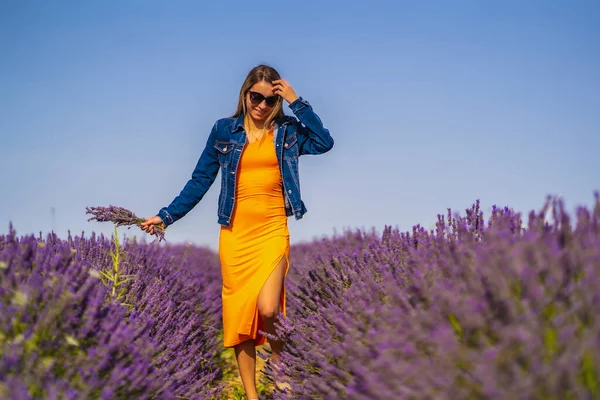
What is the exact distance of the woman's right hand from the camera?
14.1 feet

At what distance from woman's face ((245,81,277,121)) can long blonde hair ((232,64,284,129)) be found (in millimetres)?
44

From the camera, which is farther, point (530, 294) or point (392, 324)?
point (392, 324)

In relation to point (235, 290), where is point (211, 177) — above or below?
above

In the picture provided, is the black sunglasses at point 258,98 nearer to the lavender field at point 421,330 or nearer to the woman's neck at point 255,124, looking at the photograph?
the woman's neck at point 255,124

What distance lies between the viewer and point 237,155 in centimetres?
436

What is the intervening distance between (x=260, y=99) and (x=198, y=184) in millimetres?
757

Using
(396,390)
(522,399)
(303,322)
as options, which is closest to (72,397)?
(396,390)

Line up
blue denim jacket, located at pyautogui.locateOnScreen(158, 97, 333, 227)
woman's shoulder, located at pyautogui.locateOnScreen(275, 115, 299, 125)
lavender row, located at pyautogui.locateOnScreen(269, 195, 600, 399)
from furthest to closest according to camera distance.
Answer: woman's shoulder, located at pyautogui.locateOnScreen(275, 115, 299, 125) → blue denim jacket, located at pyautogui.locateOnScreen(158, 97, 333, 227) → lavender row, located at pyautogui.locateOnScreen(269, 195, 600, 399)

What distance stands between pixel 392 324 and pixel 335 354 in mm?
619

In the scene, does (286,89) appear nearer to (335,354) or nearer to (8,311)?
(335,354)

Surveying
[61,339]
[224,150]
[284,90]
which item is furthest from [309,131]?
[61,339]

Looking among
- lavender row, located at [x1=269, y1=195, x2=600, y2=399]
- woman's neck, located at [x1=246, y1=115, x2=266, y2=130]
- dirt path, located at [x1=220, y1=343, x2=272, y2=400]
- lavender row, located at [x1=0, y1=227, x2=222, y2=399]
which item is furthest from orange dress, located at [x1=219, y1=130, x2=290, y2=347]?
lavender row, located at [x1=269, y1=195, x2=600, y2=399]

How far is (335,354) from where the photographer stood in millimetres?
2957

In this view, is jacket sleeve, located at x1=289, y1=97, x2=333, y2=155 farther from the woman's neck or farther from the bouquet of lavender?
the bouquet of lavender
